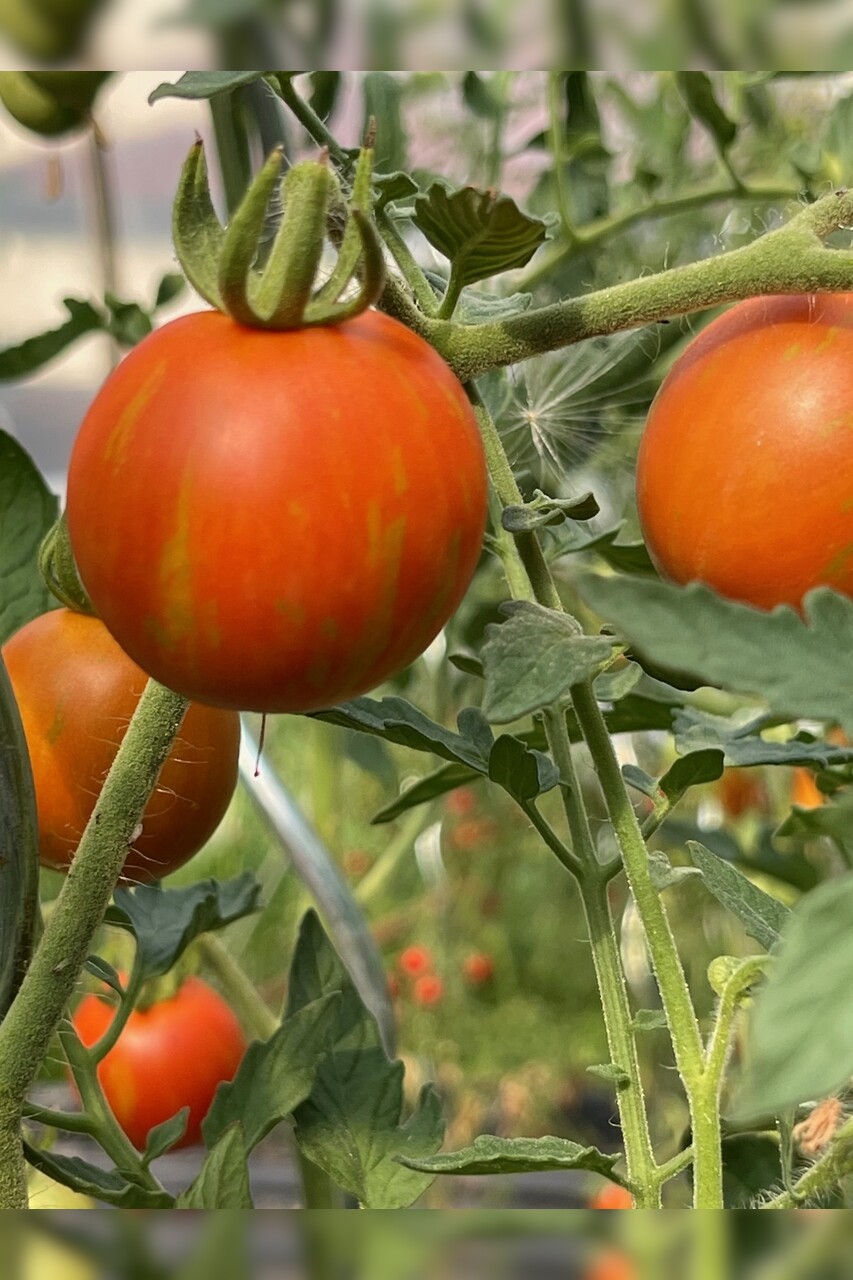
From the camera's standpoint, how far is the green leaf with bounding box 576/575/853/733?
0.22m

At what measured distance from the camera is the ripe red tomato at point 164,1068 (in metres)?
0.72

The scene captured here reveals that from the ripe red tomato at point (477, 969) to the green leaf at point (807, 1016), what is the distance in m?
2.28

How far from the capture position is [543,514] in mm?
385

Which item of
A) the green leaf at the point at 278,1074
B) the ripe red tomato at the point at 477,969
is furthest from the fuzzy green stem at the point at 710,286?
the ripe red tomato at the point at 477,969

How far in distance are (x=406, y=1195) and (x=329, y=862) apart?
306 millimetres

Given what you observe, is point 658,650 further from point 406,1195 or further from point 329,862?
point 329,862

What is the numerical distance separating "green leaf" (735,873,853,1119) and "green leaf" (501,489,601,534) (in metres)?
0.16

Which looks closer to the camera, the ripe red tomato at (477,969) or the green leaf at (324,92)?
the green leaf at (324,92)

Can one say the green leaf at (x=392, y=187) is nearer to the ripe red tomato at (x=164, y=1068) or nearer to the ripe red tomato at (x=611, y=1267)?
the ripe red tomato at (x=611, y=1267)

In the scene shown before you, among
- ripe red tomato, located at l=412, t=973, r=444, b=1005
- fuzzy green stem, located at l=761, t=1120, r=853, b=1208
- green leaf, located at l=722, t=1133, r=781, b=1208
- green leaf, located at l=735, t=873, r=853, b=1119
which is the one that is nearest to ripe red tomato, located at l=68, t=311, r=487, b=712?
green leaf, located at l=735, t=873, r=853, b=1119

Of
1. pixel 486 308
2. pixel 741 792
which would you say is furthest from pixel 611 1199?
pixel 741 792

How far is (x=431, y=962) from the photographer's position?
2443mm

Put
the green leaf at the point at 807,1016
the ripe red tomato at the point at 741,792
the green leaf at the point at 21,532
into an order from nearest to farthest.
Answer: the green leaf at the point at 807,1016
the green leaf at the point at 21,532
the ripe red tomato at the point at 741,792

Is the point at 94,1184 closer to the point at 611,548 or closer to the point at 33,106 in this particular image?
the point at 611,548
